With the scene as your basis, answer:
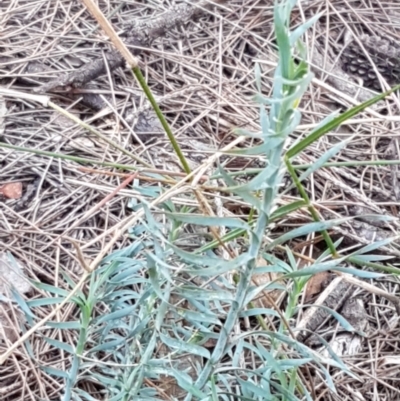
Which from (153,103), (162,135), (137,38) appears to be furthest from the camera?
(137,38)

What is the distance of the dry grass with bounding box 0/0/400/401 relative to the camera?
1438 mm

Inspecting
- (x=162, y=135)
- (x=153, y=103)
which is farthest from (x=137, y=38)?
(x=153, y=103)

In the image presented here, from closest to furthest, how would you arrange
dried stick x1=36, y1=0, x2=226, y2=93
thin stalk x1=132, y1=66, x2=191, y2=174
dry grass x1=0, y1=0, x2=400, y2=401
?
thin stalk x1=132, y1=66, x2=191, y2=174, dry grass x1=0, y1=0, x2=400, y2=401, dried stick x1=36, y1=0, x2=226, y2=93

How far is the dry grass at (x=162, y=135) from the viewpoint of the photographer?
144 cm

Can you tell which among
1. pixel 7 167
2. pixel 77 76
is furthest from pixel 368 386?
pixel 77 76

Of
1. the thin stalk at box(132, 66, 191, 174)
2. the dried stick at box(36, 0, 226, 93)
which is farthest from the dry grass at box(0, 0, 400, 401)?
the thin stalk at box(132, 66, 191, 174)

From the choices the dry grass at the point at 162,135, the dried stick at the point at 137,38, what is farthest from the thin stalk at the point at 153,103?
the dried stick at the point at 137,38

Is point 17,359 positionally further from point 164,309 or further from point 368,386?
point 368,386

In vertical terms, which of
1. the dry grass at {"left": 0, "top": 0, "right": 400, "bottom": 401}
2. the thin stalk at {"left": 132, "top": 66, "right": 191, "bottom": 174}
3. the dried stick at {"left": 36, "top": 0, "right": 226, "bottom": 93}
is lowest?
the dry grass at {"left": 0, "top": 0, "right": 400, "bottom": 401}

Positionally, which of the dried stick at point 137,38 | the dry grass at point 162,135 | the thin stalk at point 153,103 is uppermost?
the thin stalk at point 153,103

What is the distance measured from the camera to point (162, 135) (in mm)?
1790

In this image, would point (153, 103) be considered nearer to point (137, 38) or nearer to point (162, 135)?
point (162, 135)

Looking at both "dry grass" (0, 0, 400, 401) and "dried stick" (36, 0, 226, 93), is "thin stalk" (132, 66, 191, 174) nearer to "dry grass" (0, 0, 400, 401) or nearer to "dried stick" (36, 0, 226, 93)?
"dry grass" (0, 0, 400, 401)

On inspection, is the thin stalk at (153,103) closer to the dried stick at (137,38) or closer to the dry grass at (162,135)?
the dry grass at (162,135)
